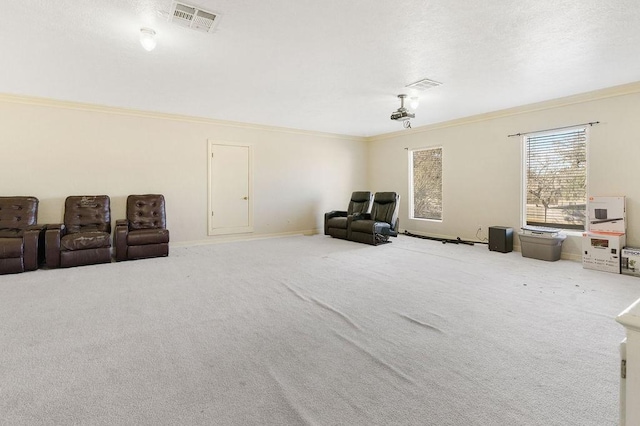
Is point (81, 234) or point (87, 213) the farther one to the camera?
point (87, 213)

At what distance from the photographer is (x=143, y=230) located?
5102 mm

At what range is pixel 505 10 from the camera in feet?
8.27

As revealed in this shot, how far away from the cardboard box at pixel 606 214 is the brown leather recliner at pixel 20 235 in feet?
25.0

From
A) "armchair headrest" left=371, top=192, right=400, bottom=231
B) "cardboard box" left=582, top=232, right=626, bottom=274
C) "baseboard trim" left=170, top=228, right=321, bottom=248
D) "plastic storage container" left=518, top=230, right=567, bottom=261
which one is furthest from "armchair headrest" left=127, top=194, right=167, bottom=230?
"cardboard box" left=582, top=232, right=626, bottom=274

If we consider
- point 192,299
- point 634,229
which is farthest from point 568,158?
point 192,299

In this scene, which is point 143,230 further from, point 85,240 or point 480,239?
point 480,239

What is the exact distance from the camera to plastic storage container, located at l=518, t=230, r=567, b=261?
471 centimetres

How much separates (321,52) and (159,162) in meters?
3.97

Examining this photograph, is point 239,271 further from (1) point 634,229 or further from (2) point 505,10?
(1) point 634,229


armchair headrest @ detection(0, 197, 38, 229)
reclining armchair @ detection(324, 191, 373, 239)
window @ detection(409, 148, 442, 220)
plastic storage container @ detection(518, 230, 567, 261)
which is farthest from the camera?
window @ detection(409, 148, 442, 220)

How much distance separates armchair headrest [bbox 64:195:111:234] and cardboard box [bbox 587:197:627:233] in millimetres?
7288

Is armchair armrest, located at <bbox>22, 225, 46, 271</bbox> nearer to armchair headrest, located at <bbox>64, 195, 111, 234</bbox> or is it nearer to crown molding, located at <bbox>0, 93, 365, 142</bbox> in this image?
armchair headrest, located at <bbox>64, 195, 111, 234</bbox>

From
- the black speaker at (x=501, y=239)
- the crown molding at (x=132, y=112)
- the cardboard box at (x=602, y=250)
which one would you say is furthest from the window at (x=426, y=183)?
the cardboard box at (x=602, y=250)

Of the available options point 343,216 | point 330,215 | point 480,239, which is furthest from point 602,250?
point 330,215
